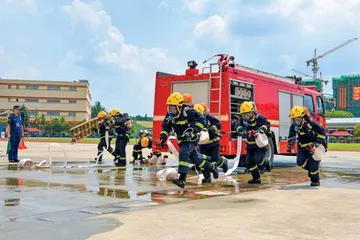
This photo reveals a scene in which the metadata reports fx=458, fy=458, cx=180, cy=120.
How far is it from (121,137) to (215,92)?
3348 mm

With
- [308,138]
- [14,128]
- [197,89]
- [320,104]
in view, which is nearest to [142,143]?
[197,89]

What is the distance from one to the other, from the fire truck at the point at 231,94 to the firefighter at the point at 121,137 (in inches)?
39.7

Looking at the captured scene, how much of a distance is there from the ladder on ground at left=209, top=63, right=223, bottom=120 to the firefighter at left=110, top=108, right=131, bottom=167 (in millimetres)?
3072

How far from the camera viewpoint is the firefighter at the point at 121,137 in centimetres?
1370

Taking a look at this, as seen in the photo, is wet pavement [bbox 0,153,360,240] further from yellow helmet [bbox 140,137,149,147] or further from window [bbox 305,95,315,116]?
window [bbox 305,95,315,116]

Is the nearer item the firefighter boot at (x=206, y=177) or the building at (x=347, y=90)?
the firefighter boot at (x=206, y=177)

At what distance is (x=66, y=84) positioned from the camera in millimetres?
107250

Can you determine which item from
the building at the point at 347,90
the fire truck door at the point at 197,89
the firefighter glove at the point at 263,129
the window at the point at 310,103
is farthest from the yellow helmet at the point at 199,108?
the building at the point at 347,90

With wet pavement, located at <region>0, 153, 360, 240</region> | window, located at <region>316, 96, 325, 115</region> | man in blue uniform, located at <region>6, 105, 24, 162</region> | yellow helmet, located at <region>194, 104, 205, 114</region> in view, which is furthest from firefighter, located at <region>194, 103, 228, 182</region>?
window, located at <region>316, 96, 325, 115</region>

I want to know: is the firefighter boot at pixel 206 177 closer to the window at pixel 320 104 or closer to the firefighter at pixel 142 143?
the firefighter at pixel 142 143

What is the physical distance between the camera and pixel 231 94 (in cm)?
1205

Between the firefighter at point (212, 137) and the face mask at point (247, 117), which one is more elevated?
the face mask at point (247, 117)

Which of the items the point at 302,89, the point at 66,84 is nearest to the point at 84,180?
the point at 302,89

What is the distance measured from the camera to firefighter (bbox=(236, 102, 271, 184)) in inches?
376
